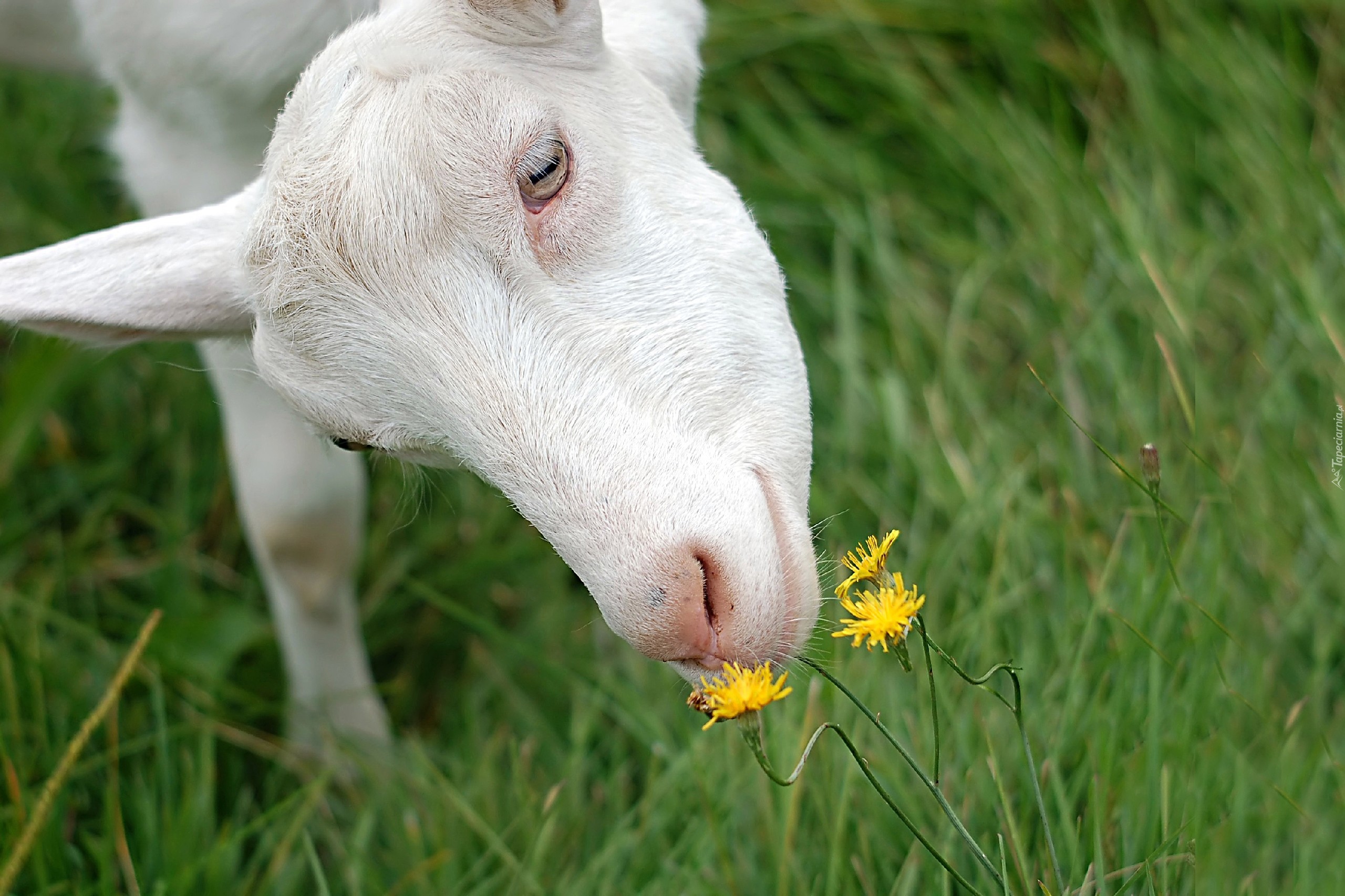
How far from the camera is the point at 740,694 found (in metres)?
1.47

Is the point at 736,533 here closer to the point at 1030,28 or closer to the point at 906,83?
the point at 906,83

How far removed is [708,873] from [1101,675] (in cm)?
78

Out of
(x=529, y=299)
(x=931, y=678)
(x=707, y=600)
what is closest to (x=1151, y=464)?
(x=931, y=678)

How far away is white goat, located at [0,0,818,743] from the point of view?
163 cm

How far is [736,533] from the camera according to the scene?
1599mm

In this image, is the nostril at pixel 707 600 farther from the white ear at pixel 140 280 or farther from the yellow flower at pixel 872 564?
the white ear at pixel 140 280

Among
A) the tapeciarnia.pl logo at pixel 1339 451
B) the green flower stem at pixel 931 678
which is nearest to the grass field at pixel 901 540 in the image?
the tapeciarnia.pl logo at pixel 1339 451

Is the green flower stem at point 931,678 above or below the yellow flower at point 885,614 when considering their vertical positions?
below

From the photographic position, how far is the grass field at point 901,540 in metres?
2.30

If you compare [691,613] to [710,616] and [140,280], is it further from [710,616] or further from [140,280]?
[140,280]

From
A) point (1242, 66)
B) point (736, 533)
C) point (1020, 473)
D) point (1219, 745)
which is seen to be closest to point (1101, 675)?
point (1219, 745)

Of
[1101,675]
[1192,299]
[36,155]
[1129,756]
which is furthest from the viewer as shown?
[36,155]

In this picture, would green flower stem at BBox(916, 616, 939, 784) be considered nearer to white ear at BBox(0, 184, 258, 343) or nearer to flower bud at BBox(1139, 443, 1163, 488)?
flower bud at BBox(1139, 443, 1163, 488)

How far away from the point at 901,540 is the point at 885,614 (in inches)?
63.8
